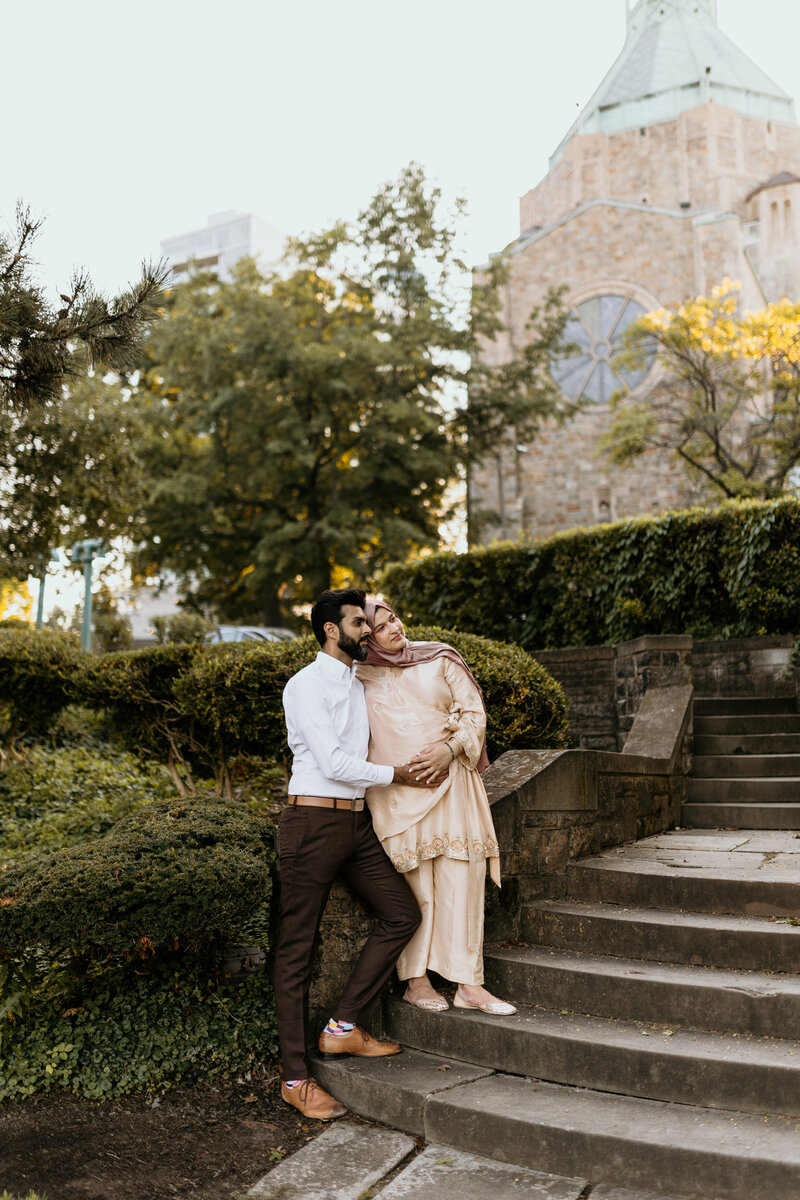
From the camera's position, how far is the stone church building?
101 ft

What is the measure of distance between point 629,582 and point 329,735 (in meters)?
7.30

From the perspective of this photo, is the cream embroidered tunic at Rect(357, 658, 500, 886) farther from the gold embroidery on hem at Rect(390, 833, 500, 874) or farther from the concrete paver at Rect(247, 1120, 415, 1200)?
the concrete paver at Rect(247, 1120, 415, 1200)

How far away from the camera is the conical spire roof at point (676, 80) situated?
39.9m

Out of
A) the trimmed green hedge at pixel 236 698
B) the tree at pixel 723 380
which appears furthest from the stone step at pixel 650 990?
the tree at pixel 723 380

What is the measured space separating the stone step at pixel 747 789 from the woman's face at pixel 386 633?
3.67 meters

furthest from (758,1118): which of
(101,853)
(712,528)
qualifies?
(712,528)

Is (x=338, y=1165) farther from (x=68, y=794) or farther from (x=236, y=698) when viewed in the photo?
(x=68, y=794)

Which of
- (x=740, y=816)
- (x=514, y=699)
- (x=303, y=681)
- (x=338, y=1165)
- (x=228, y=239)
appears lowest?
(x=338, y=1165)

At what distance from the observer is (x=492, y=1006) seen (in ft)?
14.3

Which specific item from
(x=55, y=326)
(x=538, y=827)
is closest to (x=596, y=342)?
(x=55, y=326)

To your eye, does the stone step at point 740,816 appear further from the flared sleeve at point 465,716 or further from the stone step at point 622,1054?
the flared sleeve at point 465,716

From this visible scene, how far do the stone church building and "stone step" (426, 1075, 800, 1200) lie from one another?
Answer: 72.8ft

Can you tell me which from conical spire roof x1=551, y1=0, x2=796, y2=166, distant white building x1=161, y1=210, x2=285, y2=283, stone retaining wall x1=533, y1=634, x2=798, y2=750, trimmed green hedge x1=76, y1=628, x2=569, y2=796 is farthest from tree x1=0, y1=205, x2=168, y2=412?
distant white building x1=161, y1=210, x2=285, y2=283

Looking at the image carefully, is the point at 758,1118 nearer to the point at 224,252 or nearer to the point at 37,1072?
the point at 37,1072
